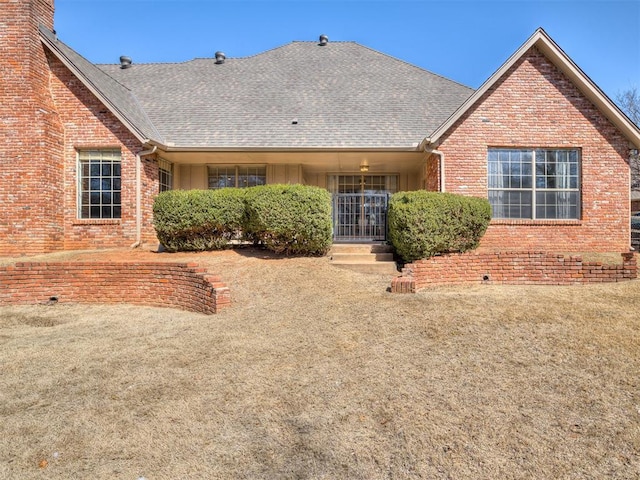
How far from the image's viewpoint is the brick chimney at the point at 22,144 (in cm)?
1163

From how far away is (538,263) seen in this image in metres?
8.33

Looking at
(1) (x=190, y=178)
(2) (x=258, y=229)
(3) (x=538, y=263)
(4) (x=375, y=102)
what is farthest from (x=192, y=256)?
(4) (x=375, y=102)

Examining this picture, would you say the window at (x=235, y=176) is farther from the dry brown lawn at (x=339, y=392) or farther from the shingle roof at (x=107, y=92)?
the dry brown lawn at (x=339, y=392)

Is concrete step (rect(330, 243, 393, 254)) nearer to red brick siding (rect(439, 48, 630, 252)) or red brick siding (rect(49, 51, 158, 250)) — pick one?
red brick siding (rect(439, 48, 630, 252))

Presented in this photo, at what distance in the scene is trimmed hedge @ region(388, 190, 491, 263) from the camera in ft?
29.6

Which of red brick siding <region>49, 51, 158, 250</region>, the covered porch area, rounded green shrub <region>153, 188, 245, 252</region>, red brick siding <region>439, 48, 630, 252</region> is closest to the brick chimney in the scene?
red brick siding <region>49, 51, 158, 250</region>

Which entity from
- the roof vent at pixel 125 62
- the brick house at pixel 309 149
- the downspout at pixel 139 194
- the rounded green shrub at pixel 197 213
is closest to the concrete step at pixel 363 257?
the brick house at pixel 309 149

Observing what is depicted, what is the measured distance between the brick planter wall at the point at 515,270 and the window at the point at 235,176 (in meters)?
8.06

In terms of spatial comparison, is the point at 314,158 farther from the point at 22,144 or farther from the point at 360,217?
the point at 22,144

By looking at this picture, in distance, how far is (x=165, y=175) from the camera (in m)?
14.0

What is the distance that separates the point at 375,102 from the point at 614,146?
7545 millimetres

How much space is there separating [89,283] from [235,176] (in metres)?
7.43

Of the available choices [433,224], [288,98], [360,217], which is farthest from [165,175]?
[433,224]

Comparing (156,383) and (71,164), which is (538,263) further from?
(71,164)
